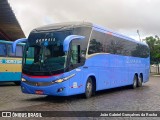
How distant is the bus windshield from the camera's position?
13625mm

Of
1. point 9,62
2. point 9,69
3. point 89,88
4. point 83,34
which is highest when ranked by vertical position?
point 83,34

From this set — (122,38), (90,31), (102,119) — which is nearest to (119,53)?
(122,38)

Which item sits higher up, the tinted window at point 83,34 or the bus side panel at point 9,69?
the tinted window at point 83,34

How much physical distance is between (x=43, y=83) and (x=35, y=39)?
195 centimetres

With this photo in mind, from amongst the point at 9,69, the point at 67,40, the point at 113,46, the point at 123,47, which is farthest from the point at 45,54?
the point at 9,69

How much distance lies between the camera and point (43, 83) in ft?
45.2

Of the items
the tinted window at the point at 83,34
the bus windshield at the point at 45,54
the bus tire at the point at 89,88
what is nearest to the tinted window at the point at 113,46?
the tinted window at the point at 83,34

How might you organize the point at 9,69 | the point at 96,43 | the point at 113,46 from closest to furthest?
the point at 96,43 → the point at 113,46 → the point at 9,69

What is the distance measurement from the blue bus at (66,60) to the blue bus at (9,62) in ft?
24.5

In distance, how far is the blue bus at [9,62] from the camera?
22438mm

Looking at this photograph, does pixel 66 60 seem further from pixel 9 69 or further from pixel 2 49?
pixel 9 69

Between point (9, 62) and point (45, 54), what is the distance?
956 cm

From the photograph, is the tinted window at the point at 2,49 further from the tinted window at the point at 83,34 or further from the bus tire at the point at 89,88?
the tinted window at the point at 83,34

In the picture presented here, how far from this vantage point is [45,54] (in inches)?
551
